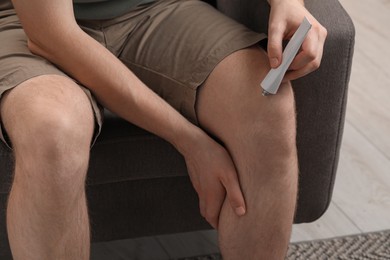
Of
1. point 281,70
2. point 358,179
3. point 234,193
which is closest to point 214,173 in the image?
point 234,193

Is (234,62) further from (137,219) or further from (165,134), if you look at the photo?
(137,219)

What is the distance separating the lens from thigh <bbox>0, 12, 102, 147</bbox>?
1281 mm

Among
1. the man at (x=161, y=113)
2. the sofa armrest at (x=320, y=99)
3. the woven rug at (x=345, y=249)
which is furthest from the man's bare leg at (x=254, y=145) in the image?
the woven rug at (x=345, y=249)

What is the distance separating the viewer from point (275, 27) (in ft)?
4.46

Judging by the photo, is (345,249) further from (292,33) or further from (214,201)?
(292,33)

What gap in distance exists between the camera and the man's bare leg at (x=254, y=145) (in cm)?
134

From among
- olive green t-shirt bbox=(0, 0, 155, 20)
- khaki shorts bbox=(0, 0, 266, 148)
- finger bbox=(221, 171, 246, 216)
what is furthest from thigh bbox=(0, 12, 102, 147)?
finger bbox=(221, 171, 246, 216)

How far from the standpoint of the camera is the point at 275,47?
132 cm

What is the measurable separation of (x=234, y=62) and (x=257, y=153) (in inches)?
6.5

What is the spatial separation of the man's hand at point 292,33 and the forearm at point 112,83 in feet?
0.63

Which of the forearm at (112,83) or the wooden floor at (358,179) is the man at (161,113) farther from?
the wooden floor at (358,179)

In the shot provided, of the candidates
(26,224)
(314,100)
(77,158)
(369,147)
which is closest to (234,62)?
(314,100)

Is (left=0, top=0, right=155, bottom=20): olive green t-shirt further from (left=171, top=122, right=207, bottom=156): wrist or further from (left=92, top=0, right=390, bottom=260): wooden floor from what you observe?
(left=92, top=0, right=390, bottom=260): wooden floor

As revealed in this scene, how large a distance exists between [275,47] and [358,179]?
31.1 inches
